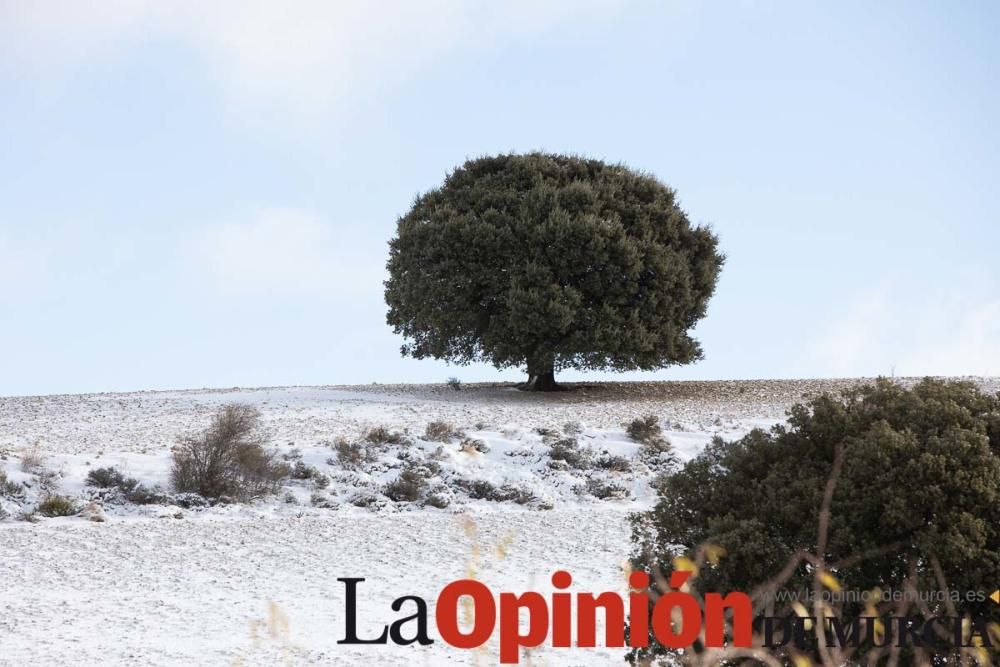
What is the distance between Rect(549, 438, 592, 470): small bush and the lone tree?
7.99 meters

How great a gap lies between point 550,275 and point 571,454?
9.22 meters

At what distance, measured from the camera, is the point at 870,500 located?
18.2 ft

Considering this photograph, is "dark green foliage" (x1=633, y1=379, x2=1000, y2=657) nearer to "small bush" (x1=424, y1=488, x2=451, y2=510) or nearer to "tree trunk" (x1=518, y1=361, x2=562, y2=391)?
"small bush" (x1=424, y1=488, x2=451, y2=510)

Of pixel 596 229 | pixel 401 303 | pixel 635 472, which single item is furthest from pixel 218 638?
pixel 401 303

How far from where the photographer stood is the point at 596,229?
23203 mm

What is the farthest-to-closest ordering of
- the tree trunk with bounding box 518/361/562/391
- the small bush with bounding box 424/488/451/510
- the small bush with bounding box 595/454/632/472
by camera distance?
the tree trunk with bounding box 518/361/562/391 → the small bush with bounding box 595/454/632/472 → the small bush with bounding box 424/488/451/510

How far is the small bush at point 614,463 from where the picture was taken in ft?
46.6

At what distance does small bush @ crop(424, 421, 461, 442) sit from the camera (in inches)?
604

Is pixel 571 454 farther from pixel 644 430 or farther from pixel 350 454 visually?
pixel 350 454

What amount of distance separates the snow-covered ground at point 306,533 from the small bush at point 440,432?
0.67 ft

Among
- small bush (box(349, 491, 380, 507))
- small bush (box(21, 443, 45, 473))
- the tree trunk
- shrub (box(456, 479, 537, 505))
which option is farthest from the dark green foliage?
the tree trunk

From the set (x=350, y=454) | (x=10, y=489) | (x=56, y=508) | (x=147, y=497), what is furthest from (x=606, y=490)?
(x=10, y=489)

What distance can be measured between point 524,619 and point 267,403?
559 inches

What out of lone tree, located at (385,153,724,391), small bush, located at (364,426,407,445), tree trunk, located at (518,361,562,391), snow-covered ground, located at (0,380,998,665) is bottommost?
snow-covered ground, located at (0,380,998,665)
